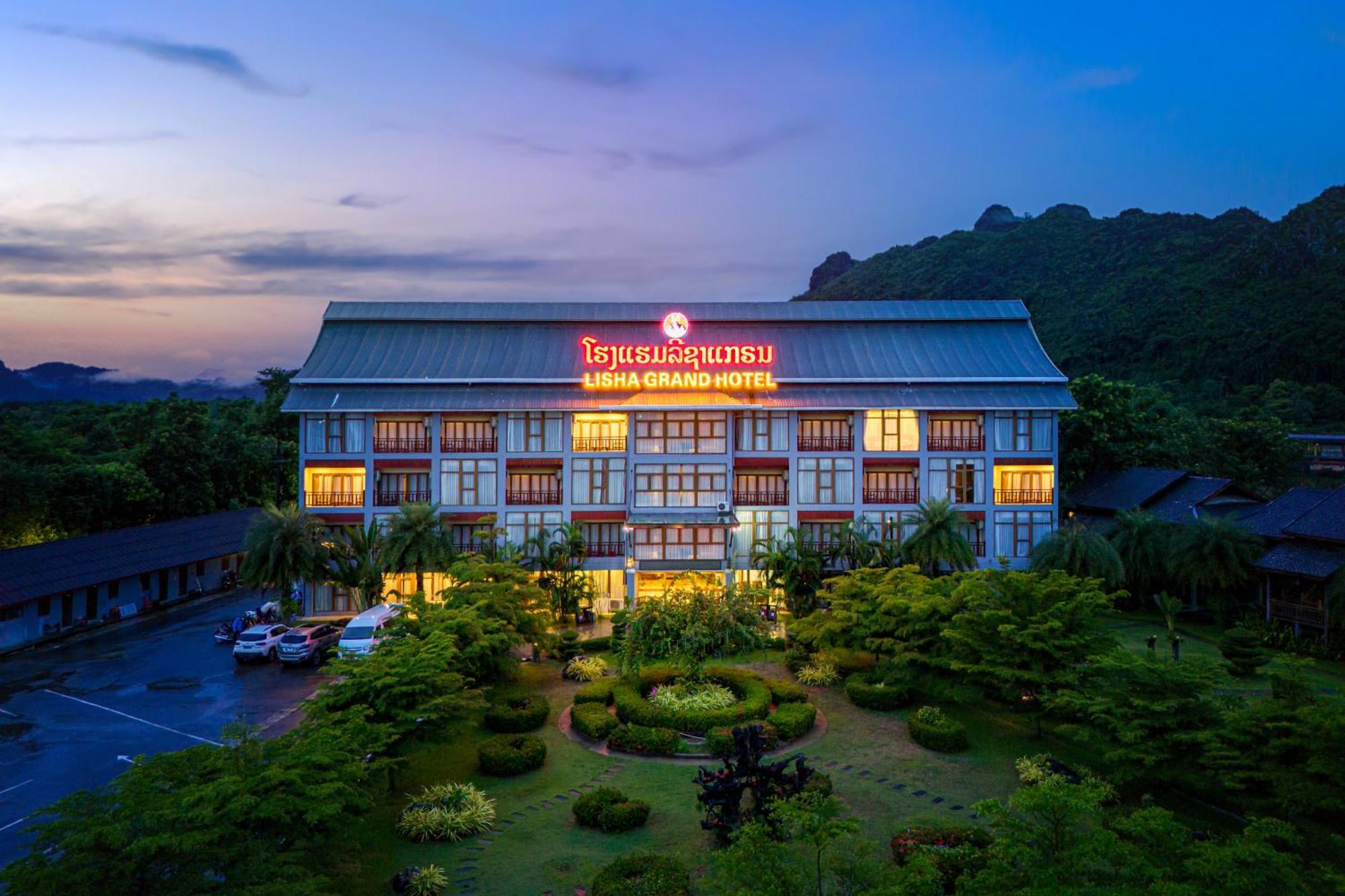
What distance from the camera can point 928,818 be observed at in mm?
23750

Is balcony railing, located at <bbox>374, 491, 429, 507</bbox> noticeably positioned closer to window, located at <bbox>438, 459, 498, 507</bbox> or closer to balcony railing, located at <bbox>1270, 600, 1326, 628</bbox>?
window, located at <bbox>438, 459, 498, 507</bbox>

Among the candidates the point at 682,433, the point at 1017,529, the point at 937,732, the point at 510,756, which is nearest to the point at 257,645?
the point at 510,756

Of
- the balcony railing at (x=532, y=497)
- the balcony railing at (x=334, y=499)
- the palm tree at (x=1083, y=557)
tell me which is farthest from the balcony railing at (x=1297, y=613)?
the balcony railing at (x=334, y=499)

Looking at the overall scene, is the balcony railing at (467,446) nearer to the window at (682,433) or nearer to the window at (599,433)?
the window at (599,433)

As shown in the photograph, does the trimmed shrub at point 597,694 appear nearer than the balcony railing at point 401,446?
Yes

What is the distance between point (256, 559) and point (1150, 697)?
40.7 m

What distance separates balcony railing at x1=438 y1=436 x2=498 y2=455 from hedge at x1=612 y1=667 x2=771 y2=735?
21.3m

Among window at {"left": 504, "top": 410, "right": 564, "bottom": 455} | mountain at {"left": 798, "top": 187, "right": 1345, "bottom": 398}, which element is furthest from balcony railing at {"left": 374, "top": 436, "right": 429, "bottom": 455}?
mountain at {"left": 798, "top": 187, "right": 1345, "bottom": 398}

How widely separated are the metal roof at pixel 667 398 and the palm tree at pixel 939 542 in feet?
29.2

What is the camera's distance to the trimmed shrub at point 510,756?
28562 millimetres

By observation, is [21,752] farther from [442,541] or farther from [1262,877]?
[1262,877]

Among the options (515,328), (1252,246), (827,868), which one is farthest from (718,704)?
(1252,246)

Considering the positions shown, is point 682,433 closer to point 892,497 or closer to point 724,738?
point 892,497

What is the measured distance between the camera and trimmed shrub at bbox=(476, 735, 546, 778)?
93.7 feet
